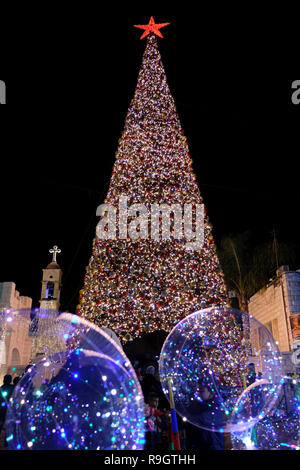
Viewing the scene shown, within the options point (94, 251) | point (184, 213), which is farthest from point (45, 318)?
point (184, 213)

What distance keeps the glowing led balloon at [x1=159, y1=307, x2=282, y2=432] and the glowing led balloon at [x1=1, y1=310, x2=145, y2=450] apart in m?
1.34

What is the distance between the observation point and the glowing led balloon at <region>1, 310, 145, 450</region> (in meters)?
2.82

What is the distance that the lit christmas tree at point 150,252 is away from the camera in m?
10.1

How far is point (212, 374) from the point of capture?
4.38m

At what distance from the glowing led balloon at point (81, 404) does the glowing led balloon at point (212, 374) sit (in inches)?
52.7

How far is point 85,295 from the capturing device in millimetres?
10328

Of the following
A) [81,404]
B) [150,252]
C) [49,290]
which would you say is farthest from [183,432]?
[49,290]

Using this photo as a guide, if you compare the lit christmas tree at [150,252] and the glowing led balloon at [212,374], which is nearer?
the glowing led balloon at [212,374]

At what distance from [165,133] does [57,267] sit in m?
19.6

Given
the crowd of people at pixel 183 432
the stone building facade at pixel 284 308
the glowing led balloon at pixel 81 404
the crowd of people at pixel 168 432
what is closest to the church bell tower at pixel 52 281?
the stone building facade at pixel 284 308

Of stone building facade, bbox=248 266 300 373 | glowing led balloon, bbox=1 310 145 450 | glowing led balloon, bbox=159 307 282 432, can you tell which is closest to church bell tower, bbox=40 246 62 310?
stone building facade, bbox=248 266 300 373

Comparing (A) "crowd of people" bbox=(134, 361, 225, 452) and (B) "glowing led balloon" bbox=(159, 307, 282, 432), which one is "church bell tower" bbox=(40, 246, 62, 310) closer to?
(A) "crowd of people" bbox=(134, 361, 225, 452)

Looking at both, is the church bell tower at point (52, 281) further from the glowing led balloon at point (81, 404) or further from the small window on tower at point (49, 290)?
the glowing led balloon at point (81, 404)
